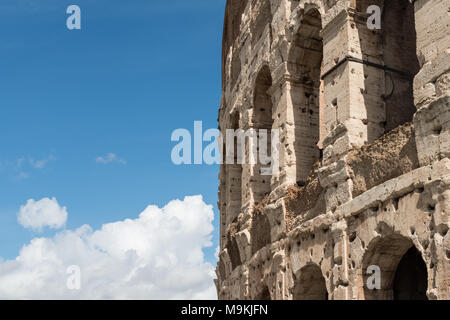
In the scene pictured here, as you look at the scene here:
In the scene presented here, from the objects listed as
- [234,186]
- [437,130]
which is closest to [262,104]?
[234,186]

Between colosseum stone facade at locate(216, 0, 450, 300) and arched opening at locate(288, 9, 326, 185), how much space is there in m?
0.02

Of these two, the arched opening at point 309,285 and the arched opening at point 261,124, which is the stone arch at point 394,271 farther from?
the arched opening at point 261,124

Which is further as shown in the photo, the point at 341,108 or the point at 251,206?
the point at 251,206

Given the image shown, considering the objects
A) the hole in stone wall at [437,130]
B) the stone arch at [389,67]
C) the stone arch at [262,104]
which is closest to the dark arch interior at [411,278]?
the stone arch at [389,67]

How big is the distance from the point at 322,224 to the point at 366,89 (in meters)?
2.25

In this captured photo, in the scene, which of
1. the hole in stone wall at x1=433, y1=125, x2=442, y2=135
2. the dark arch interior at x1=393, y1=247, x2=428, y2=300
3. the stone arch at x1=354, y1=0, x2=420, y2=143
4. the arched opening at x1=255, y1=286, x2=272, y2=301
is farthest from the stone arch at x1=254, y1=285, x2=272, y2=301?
the hole in stone wall at x1=433, y1=125, x2=442, y2=135

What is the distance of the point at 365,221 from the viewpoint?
8891 mm

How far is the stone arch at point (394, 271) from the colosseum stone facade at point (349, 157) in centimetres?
2

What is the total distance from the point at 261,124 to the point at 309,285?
4.54m

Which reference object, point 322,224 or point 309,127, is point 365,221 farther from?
point 309,127

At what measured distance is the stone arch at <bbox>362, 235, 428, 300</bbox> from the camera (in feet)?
28.9

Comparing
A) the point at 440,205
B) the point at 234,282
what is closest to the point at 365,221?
the point at 440,205

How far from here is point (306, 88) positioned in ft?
40.2

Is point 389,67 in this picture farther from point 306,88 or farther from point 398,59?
point 306,88
